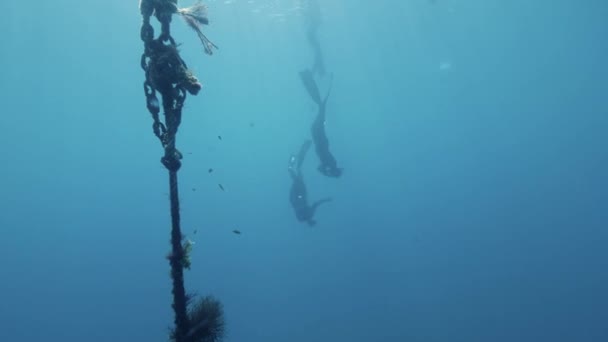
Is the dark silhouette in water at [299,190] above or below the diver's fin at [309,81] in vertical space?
below

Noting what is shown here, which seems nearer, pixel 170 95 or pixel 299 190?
pixel 170 95

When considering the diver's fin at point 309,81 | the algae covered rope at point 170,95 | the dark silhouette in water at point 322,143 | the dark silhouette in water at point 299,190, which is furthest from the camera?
the dark silhouette in water at point 299,190

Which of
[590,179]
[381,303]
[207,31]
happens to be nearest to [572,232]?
[590,179]

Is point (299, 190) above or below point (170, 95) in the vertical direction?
above

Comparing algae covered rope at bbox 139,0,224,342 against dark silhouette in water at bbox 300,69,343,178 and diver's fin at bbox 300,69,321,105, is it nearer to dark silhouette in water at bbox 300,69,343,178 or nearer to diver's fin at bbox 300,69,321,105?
diver's fin at bbox 300,69,321,105

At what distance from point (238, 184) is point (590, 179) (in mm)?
60646

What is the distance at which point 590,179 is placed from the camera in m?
70.0

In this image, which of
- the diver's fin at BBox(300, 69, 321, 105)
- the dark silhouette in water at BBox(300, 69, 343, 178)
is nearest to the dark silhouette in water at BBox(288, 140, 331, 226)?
the dark silhouette in water at BBox(300, 69, 343, 178)

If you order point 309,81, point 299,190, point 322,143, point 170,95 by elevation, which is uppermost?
point 309,81

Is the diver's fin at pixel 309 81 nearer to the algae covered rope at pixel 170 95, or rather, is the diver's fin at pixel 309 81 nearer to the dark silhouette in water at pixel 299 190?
the dark silhouette in water at pixel 299 190

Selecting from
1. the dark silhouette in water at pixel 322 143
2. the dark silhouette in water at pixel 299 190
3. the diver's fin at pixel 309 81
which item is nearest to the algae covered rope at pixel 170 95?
the diver's fin at pixel 309 81

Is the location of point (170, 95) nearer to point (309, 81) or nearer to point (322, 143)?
point (309, 81)

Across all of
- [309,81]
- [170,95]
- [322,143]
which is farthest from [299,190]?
[170,95]

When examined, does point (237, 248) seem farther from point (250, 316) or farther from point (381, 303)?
point (381, 303)
